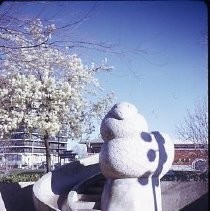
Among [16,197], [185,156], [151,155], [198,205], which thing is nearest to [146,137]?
[151,155]

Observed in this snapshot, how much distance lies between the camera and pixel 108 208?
682 cm

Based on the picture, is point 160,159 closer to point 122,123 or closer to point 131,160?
point 131,160

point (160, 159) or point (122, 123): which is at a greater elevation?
point (122, 123)

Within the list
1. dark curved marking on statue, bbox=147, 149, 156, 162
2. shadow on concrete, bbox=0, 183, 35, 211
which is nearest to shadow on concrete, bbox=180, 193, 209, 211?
dark curved marking on statue, bbox=147, 149, 156, 162

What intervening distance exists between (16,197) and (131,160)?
3490mm

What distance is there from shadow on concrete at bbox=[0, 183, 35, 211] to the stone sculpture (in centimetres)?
265

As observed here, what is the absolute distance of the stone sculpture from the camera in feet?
22.0

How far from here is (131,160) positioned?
6672mm

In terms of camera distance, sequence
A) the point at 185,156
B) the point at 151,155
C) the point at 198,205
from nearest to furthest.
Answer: the point at 151,155
the point at 198,205
the point at 185,156

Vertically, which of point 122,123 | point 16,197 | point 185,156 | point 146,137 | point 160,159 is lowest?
point 185,156

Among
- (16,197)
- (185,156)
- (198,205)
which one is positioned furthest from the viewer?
(185,156)

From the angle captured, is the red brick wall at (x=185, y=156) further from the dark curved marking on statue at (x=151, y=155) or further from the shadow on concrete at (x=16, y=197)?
the dark curved marking on statue at (x=151, y=155)

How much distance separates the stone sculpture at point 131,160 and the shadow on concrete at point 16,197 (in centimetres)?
265

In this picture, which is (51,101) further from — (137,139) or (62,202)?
(137,139)
